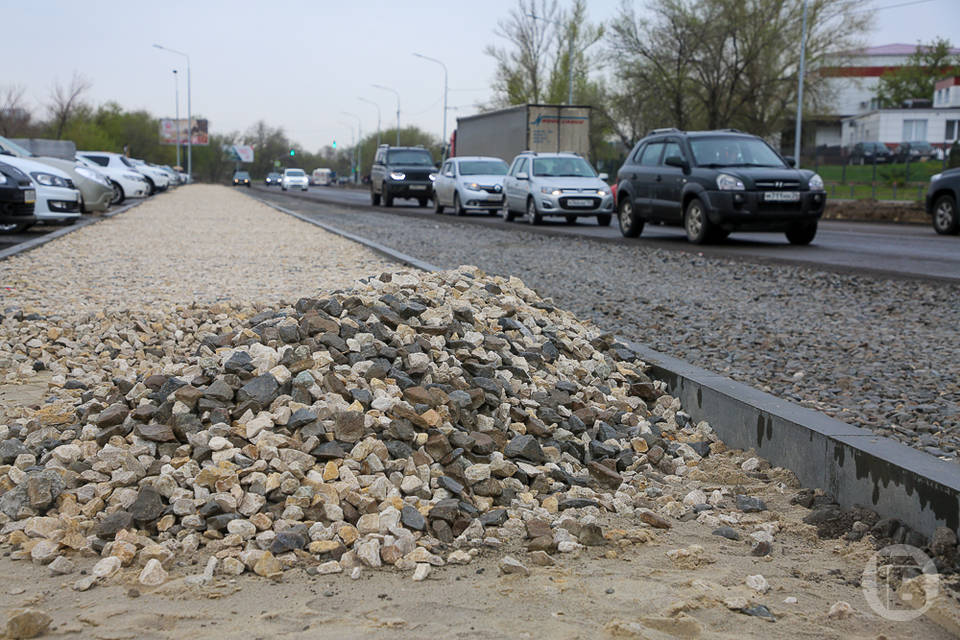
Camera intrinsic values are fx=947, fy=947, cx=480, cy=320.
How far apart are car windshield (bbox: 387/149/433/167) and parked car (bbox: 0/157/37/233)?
2178cm

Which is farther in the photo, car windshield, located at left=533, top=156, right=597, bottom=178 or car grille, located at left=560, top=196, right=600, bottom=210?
car windshield, located at left=533, top=156, right=597, bottom=178

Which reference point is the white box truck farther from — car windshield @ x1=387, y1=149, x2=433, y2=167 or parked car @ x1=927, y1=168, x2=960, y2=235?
parked car @ x1=927, y1=168, x2=960, y2=235

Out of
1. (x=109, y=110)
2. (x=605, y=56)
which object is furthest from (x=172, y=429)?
(x=109, y=110)

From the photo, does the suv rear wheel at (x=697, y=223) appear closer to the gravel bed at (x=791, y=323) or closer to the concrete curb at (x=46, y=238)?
the gravel bed at (x=791, y=323)

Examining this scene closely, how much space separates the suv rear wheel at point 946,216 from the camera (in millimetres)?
18203

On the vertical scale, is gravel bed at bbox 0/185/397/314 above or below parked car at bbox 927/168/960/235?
below

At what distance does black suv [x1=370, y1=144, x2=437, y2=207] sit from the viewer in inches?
1380

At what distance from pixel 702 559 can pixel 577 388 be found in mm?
1847

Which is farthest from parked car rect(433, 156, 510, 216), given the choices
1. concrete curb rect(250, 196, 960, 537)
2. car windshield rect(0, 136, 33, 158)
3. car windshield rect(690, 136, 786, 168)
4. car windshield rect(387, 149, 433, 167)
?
concrete curb rect(250, 196, 960, 537)

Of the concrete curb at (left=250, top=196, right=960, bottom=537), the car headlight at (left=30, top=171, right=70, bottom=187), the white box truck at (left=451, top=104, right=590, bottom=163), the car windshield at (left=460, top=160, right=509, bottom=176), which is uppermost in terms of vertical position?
the white box truck at (left=451, top=104, right=590, bottom=163)

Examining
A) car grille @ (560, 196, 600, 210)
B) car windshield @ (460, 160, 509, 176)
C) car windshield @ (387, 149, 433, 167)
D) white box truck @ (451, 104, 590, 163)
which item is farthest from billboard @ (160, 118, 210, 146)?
car grille @ (560, 196, 600, 210)

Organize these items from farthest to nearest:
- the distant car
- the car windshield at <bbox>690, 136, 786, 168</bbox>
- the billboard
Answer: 1. the billboard
2. the distant car
3. the car windshield at <bbox>690, 136, 786, 168</bbox>

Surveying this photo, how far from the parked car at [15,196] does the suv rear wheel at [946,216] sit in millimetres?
16352

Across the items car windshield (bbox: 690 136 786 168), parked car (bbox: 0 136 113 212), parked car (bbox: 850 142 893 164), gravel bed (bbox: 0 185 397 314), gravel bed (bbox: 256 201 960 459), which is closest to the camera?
gravel bed (bbox: 256 201 960 459)
